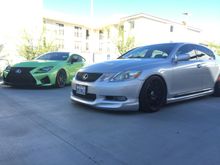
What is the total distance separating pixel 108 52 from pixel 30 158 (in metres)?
35.3

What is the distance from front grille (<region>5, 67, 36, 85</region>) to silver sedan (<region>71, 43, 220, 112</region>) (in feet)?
8.32

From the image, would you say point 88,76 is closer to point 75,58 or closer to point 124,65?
point 124,65

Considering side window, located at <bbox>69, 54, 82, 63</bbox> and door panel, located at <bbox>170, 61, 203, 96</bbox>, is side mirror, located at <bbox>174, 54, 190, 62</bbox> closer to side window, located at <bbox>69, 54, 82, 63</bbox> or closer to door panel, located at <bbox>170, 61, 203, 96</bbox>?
door panel, located at <bbox>170, 61, 203, 96</bbox>

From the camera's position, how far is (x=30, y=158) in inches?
98.4

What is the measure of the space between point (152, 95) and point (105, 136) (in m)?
1.51

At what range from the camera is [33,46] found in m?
16.8

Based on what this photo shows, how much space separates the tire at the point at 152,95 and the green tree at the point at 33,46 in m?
13.1

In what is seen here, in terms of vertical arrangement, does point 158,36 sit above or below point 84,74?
above

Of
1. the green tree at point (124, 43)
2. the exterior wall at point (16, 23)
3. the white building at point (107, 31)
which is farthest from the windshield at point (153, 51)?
the white building at point (107, 31)

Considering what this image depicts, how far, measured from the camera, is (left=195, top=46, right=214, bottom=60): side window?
5472mm

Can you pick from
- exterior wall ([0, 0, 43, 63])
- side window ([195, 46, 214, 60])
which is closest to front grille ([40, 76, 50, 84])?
side window ([195, 46, 214, 60])

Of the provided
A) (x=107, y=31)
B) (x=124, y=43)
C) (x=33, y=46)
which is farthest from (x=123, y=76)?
(x=107, y=31)

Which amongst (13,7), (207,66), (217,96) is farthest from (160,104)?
(13,7)

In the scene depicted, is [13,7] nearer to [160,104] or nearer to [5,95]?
[5,95]
